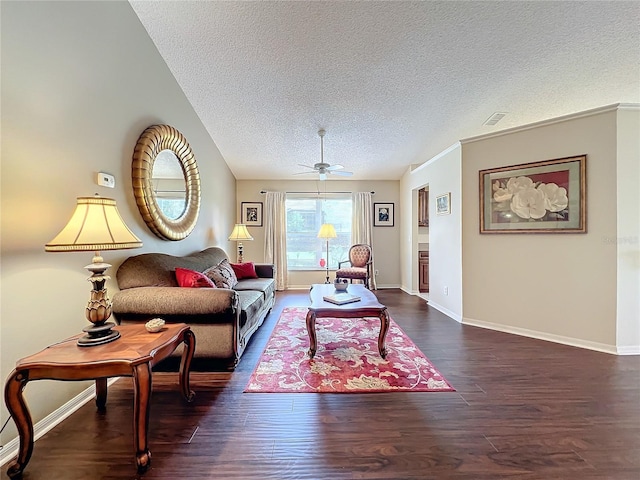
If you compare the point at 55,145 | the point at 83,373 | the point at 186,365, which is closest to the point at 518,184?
the point at 186,365

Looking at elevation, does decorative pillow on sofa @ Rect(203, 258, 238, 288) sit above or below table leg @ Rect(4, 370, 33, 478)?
above

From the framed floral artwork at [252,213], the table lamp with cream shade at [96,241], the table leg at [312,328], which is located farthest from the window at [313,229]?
the table lamp with cream shade at [96,241]

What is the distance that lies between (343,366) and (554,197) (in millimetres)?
2939

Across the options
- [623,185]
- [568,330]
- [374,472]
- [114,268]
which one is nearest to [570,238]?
[623,185]

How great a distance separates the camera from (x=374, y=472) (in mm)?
1365

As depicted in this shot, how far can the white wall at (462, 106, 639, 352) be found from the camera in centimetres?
277

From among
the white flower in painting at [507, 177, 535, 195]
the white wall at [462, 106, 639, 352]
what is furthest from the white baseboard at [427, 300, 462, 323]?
the white flower in painting at [507, 177, 535, 195]

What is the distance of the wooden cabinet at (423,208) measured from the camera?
5.55 metres

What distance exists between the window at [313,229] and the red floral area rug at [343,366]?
2.96m

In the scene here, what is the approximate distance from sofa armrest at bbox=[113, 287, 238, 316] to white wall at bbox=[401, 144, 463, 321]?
3.08 metres

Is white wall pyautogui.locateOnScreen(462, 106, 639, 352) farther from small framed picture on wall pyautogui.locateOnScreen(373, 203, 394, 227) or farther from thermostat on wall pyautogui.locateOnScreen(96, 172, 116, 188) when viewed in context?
thermostat on wall pyautogui.locateOnScreen(96, 172, 116, 188)

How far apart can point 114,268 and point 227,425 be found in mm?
1688

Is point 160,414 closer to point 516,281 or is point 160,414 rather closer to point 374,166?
point 516,281

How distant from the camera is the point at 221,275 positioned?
3.42 metres
